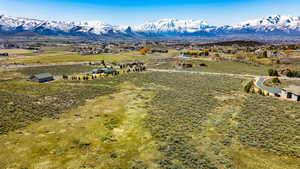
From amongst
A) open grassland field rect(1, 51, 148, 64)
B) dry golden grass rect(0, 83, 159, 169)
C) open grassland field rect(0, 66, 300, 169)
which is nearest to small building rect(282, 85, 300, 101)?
open grassland field rect(0, 66, 300, 169)

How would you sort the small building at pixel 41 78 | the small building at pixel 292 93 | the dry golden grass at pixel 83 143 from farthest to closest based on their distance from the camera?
the small building at pixel 41 78
the small building at pixel 292 93
the dry golden grass at pixel 83 143

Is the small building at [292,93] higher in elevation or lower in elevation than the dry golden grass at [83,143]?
higher

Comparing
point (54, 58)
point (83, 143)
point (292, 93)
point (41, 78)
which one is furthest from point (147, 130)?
point (54, 58)

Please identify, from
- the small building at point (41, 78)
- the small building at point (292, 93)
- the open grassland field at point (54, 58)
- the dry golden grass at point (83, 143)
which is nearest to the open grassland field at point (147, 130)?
the dry golden grass at point (83, 143)

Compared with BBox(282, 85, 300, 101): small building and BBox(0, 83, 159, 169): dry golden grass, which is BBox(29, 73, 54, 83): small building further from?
BBox(282, 85, 300, 101): small building

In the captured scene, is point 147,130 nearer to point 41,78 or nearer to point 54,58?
point 41,78

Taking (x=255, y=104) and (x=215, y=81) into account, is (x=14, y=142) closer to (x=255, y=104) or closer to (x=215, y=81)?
(x=255, y=104)

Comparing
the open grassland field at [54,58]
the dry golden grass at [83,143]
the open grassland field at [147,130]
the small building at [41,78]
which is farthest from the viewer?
the open grassland field at [54,58]

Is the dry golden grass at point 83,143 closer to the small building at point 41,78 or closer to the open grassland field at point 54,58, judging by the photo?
the small building at point 41,78
